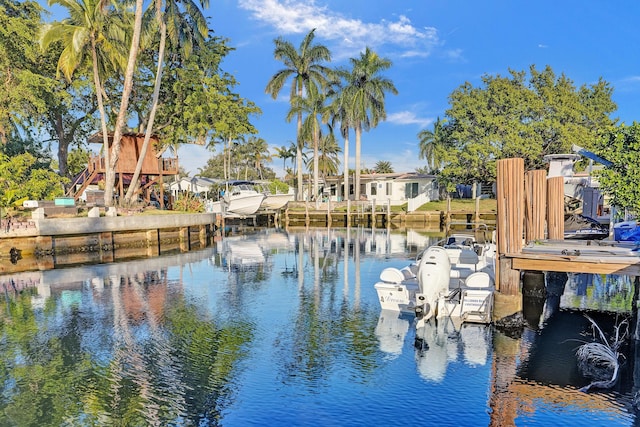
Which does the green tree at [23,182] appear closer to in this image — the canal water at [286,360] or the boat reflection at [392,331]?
the canal water at [286,360]

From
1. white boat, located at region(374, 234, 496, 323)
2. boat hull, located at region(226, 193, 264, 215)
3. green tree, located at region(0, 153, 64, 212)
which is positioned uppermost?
green tree, located at region(0, 153, 64, 212)

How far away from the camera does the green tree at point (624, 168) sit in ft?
55.6

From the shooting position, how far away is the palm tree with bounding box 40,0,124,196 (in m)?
30.5

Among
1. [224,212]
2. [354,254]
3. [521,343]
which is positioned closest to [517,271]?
[521,343]

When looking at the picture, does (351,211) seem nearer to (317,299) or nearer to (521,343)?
(317,299)

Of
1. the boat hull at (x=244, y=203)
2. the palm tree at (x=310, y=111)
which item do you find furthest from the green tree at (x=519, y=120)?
the boat hull at (x=244, y=203)

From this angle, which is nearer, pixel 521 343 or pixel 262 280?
pixel 521 343

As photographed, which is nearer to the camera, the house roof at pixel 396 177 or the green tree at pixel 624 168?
the green tree at pixel 624 168

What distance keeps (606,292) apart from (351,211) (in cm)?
3543

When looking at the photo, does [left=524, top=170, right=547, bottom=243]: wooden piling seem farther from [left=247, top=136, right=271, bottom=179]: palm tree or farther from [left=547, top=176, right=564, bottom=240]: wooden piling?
[left=247, top=136, right=271, bottom=179]: palm tree

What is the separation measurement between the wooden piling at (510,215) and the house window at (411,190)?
50.0 m

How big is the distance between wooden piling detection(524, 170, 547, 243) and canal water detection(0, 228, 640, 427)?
257cm

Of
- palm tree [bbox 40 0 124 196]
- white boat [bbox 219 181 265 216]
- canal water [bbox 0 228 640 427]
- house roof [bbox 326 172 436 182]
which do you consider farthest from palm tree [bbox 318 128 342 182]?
canal water [bbox 0 228 640 427]

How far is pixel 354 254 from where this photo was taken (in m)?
28.5
